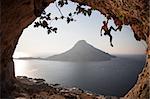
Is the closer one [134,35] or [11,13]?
[11,13]

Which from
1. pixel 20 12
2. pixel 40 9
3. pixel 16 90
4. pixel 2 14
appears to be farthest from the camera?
pixel 16 90

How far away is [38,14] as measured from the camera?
36.1 feet

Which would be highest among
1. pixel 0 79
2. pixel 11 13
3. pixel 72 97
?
pixel 11 13

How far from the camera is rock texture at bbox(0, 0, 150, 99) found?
8.40m

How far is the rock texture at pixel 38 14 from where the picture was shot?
27.6 feet

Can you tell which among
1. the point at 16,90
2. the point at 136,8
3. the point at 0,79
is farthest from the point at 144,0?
the point at 16,90

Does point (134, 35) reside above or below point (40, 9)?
below

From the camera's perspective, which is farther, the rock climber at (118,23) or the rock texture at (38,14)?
the rock climber at (118,23)

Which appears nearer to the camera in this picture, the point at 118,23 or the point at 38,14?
the point at 38,14

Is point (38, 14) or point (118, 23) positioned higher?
point (38, 14)

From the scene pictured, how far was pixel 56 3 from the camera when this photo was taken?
472 inches

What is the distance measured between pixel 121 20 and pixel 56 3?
331cm

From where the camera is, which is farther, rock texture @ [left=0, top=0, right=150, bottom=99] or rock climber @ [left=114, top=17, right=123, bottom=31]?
rock climber @ [left=114, top=17, right=123, bottom=31]

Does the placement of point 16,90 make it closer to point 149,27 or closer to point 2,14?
point 2,14
